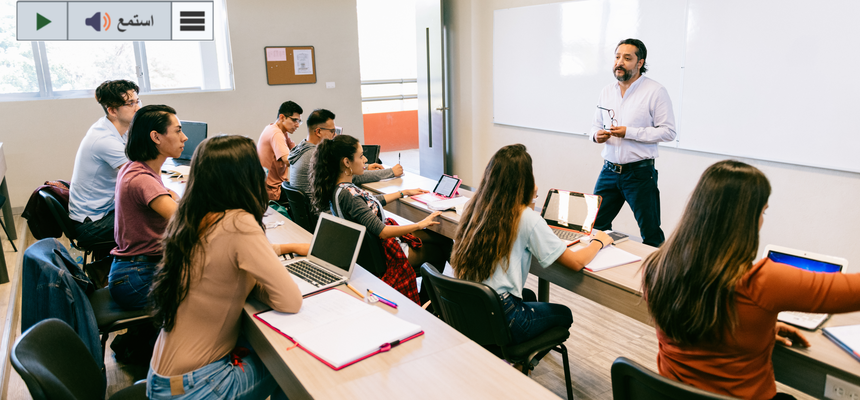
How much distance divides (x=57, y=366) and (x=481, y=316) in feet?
4.03

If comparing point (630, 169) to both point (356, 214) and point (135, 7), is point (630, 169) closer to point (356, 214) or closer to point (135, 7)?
point (356, 214)

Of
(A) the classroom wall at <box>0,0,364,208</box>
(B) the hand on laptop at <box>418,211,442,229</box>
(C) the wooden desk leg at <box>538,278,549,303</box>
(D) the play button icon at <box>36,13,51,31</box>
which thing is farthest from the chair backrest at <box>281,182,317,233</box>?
(D) the play button icon at <box>36,13,51,31</box>

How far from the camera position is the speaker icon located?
18.0 ft

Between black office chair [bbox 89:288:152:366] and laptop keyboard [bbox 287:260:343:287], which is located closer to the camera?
laptop keyboard [bbox 287:260:343:287]

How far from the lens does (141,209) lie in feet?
7.11

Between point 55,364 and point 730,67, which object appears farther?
point 730,67

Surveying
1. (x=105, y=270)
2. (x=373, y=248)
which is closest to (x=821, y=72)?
(x=373, y=248)

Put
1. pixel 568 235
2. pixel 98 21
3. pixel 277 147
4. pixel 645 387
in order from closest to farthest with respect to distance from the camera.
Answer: pixel 645 387 < pixel 568 235 < pixel 277 147 < pixel 98 21

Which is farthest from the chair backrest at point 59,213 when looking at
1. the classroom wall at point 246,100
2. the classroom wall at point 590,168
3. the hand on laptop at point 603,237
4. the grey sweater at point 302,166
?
the classroom wall at point 590,168

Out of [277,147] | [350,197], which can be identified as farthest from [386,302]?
[277,147]

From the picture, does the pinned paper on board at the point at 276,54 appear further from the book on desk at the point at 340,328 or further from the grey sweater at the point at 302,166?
the book on desk at the point at 340,328

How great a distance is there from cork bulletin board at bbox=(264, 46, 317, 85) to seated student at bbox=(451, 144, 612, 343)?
16.3 ft

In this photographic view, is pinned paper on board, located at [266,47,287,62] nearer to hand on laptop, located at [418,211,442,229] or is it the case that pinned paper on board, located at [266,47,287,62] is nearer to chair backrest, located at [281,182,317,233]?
chair backrest, located at [281,182,317,233]

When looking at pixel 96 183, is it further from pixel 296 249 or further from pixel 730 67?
pixel 730 67
